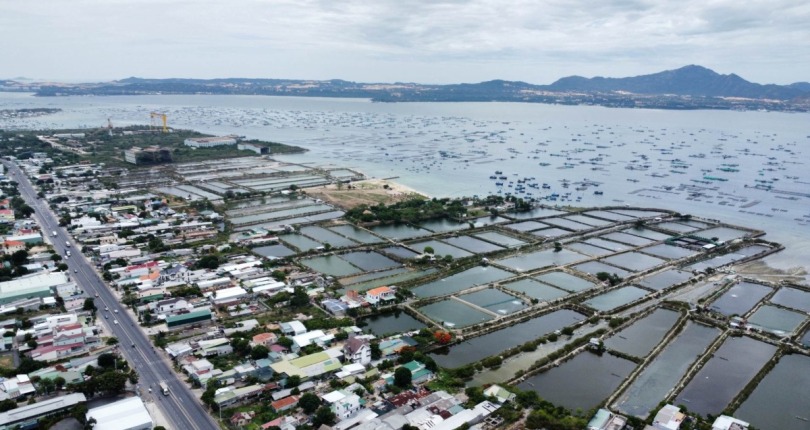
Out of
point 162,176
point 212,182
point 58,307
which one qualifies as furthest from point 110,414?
point 162,176

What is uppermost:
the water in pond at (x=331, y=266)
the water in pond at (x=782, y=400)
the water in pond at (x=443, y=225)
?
the water in pond at (x=443, y=225)

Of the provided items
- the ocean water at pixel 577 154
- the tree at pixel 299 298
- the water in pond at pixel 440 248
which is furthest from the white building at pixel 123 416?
the ocean water at pixel 577 154

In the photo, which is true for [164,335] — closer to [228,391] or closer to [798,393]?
[228,391]

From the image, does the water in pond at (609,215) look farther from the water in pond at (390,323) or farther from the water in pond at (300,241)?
the water in pond at (390,323)

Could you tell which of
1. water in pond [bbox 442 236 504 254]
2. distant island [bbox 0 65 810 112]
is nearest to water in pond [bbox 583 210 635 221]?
water in pond [bbox 442 236 504 254]

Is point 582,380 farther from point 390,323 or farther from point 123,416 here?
point 123,416
